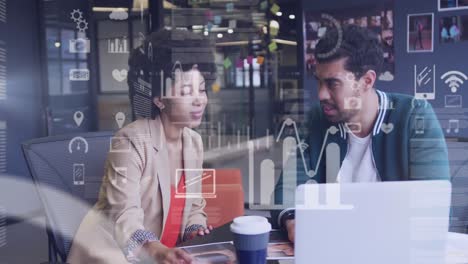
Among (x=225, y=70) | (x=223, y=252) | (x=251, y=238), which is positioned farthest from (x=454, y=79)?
(x=251, y=238)

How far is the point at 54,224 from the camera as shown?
2.15 m

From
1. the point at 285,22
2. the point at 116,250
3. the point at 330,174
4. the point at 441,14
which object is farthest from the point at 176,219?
the point at 441,14

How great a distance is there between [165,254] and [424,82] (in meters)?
1.66

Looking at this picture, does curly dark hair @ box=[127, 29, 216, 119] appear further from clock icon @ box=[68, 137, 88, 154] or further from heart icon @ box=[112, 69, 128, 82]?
clock icon @ box=[68, 137, 88, 154]

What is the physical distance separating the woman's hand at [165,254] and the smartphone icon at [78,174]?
0.44 m

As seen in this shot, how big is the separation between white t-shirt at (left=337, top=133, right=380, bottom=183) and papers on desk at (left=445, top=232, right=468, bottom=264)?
669mm

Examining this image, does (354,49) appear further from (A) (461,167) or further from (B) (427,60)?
(A) (461,167)

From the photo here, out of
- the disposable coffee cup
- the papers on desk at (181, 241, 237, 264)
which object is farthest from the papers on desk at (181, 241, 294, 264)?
the disposable coffee cup

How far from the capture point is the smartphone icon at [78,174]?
2.32m

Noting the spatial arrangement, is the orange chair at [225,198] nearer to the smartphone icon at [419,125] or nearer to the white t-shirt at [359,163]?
the white t-shirt at [359,163]

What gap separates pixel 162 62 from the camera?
2.89m

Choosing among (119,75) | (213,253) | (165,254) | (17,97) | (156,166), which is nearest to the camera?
(213,253)

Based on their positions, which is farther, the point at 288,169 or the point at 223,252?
the point at 288,169

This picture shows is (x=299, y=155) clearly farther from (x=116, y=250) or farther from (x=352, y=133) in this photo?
(x=116, y=250)
